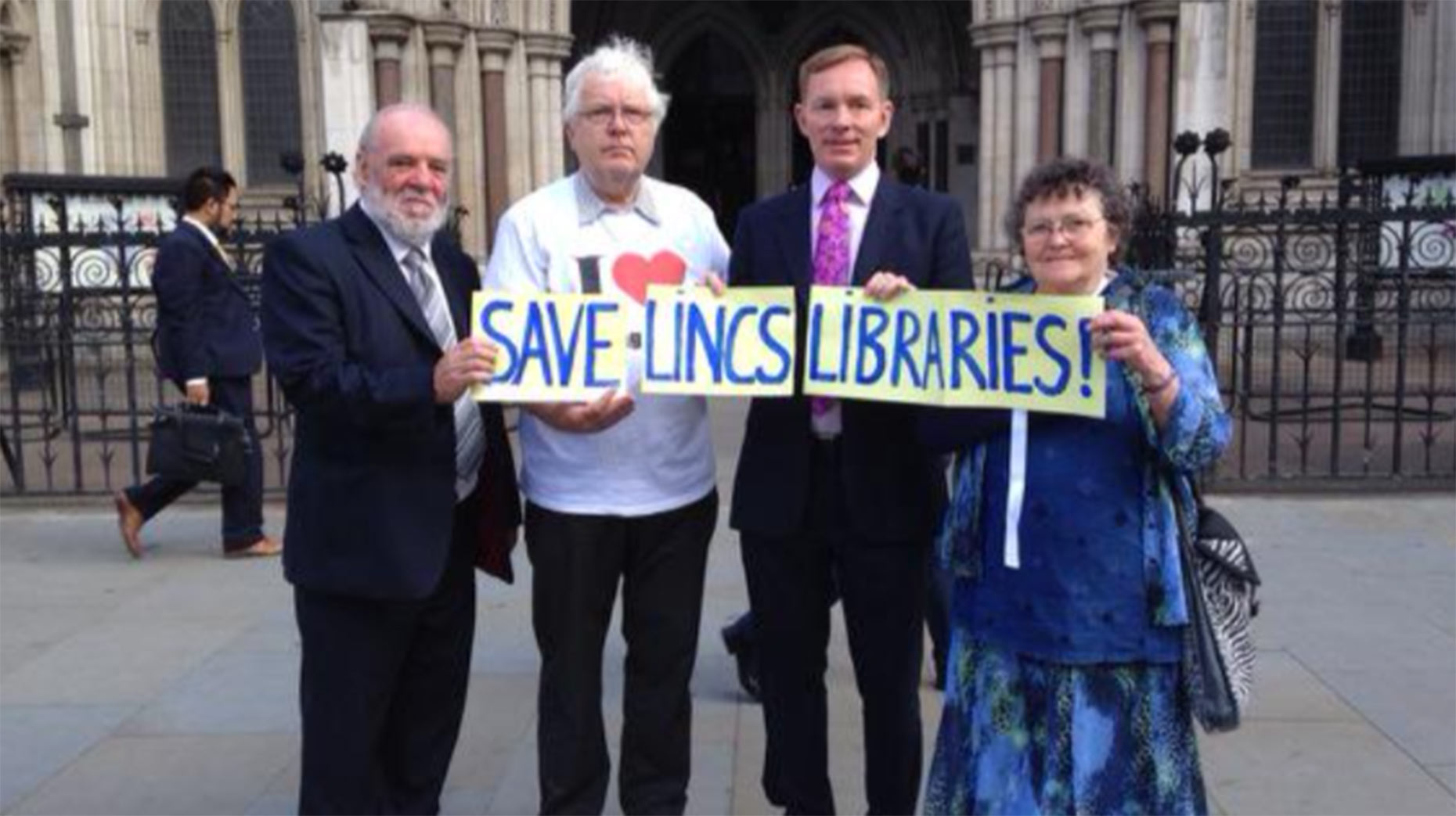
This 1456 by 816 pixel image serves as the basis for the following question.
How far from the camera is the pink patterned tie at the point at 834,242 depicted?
354 cm

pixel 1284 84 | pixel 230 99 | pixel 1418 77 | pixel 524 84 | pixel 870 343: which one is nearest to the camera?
pixel 870 343

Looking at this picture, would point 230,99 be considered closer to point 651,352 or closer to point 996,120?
point 996,120

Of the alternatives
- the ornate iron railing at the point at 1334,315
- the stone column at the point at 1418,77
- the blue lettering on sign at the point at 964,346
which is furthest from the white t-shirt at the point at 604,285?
the stone column at the point at 1418,77

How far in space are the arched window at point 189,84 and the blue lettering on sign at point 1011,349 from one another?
1767cm

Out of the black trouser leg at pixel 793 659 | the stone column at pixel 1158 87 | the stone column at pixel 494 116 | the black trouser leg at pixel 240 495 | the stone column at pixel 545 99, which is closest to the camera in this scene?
the black trouser leg at pixel 793 659

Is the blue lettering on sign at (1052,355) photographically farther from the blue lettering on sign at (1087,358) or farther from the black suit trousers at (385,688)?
the black suit trousers at (385,688)

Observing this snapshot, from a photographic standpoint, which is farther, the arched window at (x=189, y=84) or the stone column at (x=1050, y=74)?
the arched window at (x=189, y=84)

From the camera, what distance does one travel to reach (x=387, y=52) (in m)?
15.9

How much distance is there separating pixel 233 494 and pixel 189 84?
13282 mm

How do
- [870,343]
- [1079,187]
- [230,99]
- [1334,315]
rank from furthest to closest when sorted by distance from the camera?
[230,99]
[1334,315]
[870,343]
[1079,187]

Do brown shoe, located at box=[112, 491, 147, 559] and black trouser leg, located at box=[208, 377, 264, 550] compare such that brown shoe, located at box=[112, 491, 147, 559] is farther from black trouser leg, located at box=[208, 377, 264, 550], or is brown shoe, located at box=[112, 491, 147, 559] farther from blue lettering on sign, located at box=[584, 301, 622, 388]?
blue lettering on sign, located at box=[584, 301, 622, 388]

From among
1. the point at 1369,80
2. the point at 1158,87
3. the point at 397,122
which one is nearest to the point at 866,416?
the point at 397,122

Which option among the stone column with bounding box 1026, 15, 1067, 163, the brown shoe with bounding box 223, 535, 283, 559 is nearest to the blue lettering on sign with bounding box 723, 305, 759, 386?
the brown shoe with bounding box 223, 535, 283, 559

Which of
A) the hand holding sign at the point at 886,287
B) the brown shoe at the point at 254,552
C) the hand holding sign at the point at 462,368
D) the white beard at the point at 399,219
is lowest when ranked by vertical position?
the brown shoe at the point at 254,552
